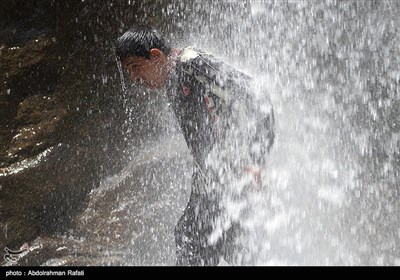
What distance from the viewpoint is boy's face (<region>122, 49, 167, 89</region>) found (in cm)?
283

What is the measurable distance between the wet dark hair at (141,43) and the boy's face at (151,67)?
0.09 feet

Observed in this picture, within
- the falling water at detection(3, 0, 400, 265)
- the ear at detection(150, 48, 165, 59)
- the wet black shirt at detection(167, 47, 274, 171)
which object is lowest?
the falling water at detection(3, 0, 400, 265)

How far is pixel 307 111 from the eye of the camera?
585cm

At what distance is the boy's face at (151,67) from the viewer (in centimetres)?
283

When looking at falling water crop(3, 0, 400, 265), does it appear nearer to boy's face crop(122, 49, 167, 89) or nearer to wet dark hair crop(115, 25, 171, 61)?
boy's face crop(122, 49, 167, 89)

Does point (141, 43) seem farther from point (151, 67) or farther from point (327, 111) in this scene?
point (327, 111)

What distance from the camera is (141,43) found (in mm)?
2818

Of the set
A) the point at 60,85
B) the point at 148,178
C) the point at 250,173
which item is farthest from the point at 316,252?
the point at 60,85

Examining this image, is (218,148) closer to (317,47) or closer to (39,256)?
(39,256)

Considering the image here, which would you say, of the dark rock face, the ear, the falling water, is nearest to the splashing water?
the falling water

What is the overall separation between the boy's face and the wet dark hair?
3cm

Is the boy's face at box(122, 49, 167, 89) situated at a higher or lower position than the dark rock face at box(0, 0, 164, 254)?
higher

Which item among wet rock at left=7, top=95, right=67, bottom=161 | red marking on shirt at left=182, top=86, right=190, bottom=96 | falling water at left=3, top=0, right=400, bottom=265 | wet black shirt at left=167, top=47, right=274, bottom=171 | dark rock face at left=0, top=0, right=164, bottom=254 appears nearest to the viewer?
wet black shirt at left=167, top=47, right=274, bottom=171

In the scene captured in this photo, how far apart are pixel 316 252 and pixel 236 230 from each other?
6.35 feet
